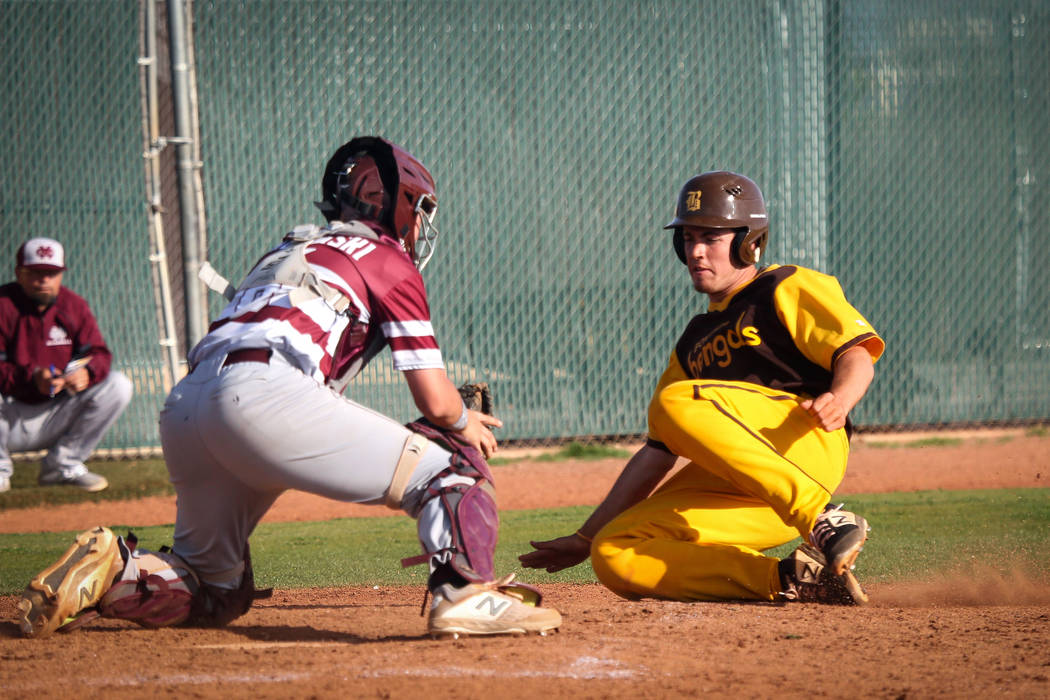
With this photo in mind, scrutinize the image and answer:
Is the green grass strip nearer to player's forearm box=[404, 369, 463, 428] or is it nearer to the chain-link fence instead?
player's forearm box=[404, 369, 463, 428]

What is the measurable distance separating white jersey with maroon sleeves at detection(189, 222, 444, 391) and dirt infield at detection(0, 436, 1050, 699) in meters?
0.82

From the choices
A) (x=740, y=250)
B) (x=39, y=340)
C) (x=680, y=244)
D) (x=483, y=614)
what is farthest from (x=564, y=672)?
(x=39, y=340)

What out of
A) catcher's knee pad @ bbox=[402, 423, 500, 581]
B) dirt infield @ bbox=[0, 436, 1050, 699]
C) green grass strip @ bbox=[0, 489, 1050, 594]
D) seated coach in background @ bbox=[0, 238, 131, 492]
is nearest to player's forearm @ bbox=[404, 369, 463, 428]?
catcher's knee pad @ bbox=[402, 423, 500, 581]

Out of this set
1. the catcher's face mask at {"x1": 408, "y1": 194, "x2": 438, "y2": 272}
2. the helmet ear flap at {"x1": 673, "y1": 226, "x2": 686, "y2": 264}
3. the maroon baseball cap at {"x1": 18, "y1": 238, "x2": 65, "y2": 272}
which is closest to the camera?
the catcher's face mask at {"x1": 408, "y1": 194, "x2": 438, "y2": 272}

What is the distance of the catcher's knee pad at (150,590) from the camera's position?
325 cm

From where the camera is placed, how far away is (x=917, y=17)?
32.6ft

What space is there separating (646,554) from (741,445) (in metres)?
0.56

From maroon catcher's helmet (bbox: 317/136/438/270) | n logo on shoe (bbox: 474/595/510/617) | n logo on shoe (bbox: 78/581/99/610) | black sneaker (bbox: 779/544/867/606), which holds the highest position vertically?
maroon catcher's helmet (bbox: 317/136/438/270)

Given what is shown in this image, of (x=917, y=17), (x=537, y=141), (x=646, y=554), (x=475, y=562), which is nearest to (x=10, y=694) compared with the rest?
(x=475, y=562)

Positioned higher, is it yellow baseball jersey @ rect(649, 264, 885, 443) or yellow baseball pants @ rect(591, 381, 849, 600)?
yellow baseball jersey @ rect(649, 264, 885, 443)

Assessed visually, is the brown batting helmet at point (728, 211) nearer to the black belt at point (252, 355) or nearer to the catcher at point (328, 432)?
the catcher at point (328, 432)

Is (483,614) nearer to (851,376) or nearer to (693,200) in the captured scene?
(851,376)

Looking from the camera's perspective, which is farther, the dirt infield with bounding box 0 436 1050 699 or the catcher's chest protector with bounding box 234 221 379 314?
the catcher's chest protector with bounding box 234 221 379 314

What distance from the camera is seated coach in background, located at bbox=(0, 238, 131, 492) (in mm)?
7754
